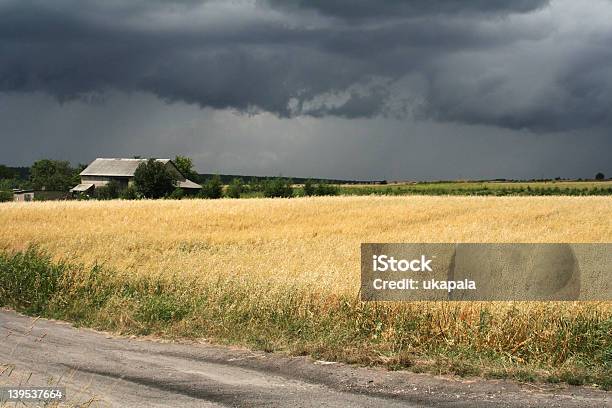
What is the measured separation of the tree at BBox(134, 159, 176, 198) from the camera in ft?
323

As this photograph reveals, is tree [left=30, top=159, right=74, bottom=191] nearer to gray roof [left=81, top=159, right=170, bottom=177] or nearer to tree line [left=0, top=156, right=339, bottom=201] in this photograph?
gray roof [left=81, top=159, right=170, bottom=177]

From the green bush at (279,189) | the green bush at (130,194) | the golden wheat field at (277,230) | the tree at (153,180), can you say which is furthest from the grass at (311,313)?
the tree at (153,180)

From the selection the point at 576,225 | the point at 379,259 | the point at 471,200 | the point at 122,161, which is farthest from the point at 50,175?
the point at 379,259

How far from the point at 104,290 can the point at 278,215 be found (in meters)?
29.4

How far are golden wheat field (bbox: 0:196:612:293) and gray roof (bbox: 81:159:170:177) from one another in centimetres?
6113

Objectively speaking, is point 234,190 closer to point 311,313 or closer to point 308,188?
point 308,188

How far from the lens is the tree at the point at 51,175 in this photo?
161m

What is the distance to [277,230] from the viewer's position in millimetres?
37031

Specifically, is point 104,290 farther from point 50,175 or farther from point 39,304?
point 50,175

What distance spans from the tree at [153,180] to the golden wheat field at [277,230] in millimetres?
45177

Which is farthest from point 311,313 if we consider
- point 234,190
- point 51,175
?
point 51,175

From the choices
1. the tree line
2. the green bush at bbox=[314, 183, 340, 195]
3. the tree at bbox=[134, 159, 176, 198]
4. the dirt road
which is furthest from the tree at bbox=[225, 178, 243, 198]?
the dirt road

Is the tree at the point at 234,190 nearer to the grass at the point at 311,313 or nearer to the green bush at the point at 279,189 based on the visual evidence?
the green bush at the point at 279,189

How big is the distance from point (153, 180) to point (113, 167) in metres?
20.7
